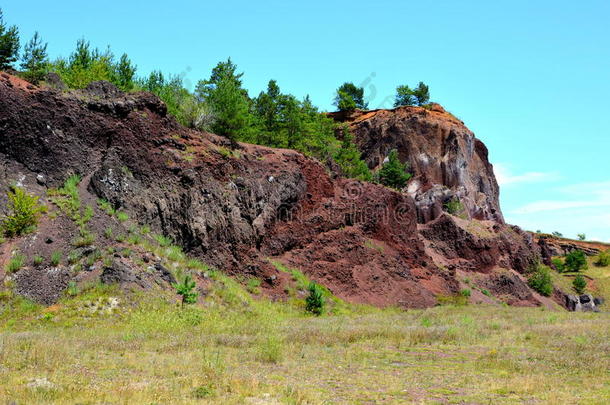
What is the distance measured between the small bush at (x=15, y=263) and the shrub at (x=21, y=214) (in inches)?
49.1

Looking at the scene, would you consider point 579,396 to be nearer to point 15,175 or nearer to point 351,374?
point 351,374

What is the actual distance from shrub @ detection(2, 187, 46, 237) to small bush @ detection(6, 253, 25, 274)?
4.09 ft

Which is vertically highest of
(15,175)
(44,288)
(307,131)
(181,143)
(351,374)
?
(307,131)

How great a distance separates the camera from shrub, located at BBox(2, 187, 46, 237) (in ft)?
72.7

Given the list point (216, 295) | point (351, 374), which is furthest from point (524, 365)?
point (216, 295)

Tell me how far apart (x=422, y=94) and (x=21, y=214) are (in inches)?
3238

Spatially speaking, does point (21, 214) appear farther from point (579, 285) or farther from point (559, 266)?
point (559, 266)

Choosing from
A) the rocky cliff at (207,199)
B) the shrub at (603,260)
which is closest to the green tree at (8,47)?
the rocky cliff at (207,199)

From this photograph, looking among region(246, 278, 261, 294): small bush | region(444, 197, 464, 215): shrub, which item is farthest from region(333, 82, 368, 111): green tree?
region(246, 278, 261, 294): small bush

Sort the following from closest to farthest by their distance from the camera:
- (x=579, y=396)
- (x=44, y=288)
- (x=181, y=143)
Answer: (x=579, y=396)
(x=44, y=288)
(x=181, y=143)

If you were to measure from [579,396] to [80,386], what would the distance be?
30.5ft

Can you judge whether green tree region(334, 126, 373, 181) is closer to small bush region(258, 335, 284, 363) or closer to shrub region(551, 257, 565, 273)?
shrub region(551, 257, 565, 273)

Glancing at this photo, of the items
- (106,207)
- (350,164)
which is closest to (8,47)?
(106,207)

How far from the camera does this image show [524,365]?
13766 mm
